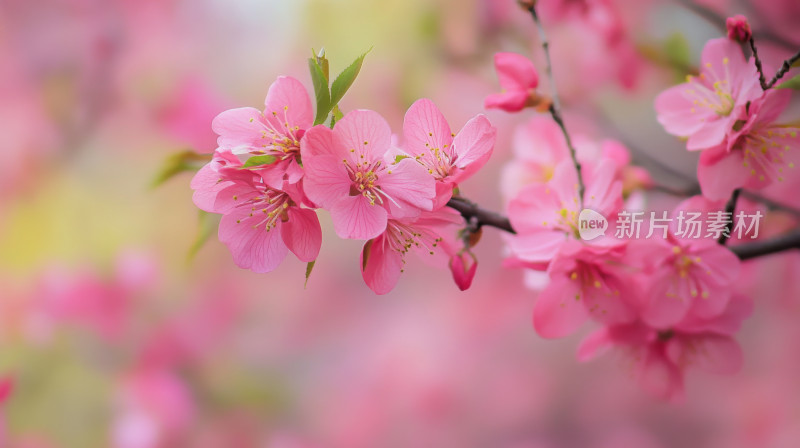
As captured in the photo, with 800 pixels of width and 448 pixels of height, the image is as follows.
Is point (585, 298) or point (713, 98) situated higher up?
point (713, 98)

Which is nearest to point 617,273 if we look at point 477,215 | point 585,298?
point 585,298

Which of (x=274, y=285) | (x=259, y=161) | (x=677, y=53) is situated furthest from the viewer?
(x=274, y=285)

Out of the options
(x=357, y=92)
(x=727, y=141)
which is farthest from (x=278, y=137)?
(x=357, y=92)

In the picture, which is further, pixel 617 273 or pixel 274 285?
pixel 274 285

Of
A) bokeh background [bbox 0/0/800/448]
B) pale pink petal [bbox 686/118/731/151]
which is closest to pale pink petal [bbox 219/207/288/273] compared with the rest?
pale pink petal [bbox 686/118/731/151]

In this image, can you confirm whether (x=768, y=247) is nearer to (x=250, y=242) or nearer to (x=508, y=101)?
(x=508, y=101)

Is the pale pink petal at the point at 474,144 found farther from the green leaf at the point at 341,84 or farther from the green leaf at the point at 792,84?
the green leaf at the point at 792,84

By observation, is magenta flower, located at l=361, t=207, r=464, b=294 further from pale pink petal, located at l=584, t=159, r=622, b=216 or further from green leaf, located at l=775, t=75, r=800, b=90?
green leaf, located at l=775, t=75, r=800, b=90

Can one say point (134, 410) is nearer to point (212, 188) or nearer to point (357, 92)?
point (357, 92)
